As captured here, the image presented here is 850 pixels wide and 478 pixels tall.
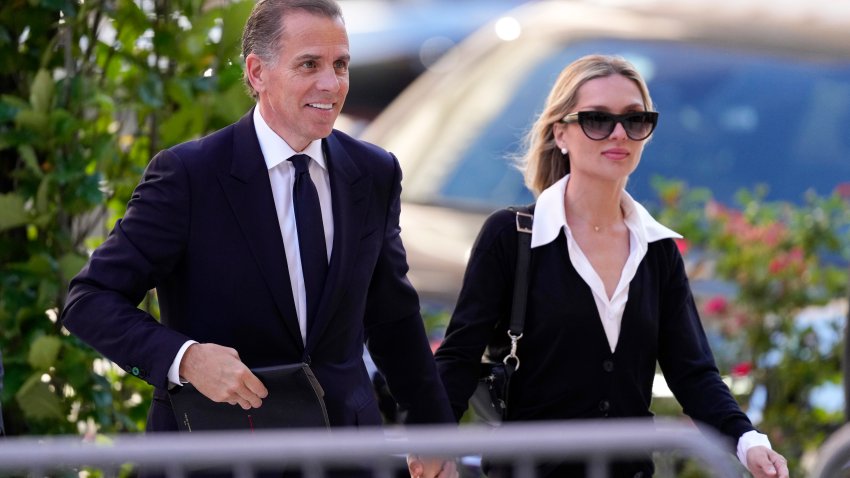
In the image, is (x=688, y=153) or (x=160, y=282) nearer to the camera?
(x=160, y=282)

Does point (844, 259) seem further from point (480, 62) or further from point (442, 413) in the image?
point (442, 413)

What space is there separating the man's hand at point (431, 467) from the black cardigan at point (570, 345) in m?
0.31

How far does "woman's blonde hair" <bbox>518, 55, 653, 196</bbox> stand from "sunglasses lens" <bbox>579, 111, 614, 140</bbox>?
80mm

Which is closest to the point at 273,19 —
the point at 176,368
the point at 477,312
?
the point at 176,368

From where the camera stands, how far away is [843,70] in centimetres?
730

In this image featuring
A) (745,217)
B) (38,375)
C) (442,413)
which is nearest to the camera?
(442,413)

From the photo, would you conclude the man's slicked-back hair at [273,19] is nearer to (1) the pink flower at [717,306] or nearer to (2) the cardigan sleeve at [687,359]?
(2) the cardigan sleeve at [687,359]

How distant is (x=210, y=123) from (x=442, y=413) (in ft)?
3.83

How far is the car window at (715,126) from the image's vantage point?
696 centimetres

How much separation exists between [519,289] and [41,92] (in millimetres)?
1317

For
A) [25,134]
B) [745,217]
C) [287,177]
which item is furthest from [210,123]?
[745,217]

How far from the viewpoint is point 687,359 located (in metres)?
3.84

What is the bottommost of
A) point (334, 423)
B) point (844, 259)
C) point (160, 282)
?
point (844, 259)

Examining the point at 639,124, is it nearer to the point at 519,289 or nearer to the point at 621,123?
the point at 621,123
